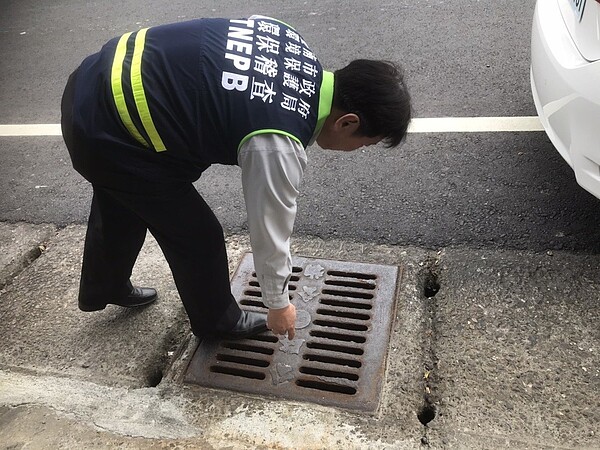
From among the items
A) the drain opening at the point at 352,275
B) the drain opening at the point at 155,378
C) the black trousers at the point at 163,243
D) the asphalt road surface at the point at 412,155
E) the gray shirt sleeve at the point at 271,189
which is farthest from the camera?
the asphalt road surface at the point at 412,155

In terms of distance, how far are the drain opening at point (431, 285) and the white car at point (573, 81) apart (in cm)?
64

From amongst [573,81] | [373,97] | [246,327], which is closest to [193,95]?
[373,97]

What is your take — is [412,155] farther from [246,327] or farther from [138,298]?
[138,298]

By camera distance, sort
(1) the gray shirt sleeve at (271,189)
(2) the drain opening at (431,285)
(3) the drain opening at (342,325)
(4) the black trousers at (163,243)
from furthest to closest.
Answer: (2) the drain opening at (431,285), (3) the drain opening at (342,325), (4) the black trousers at (163,243), (1) the gray shirt sleeve at (271,189)

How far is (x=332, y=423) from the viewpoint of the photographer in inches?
74.8

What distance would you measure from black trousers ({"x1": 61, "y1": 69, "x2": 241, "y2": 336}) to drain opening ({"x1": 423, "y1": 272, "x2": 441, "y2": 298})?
0.74 metres

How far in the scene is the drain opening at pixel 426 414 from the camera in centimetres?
190

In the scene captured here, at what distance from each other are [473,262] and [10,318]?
73.7 inches

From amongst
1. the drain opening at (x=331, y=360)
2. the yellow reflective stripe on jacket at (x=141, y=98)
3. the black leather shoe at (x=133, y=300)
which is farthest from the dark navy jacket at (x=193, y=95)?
the drain opening at (x=331, y=360)

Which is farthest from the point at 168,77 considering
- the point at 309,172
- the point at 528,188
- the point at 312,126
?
the point at 528,188

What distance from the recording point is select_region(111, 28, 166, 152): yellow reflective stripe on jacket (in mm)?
1635

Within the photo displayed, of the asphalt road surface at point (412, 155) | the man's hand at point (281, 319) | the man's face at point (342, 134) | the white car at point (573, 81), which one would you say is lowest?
the asphalt road surface at point (412, 155)

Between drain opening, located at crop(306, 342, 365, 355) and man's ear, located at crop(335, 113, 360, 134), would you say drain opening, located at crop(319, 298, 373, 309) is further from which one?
man's ear, located at crop(335, 113, 360, 134)

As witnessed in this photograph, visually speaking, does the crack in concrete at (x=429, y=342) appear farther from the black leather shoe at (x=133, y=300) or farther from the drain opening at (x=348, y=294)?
the black leather shoe at (x=133, y=300)
